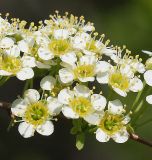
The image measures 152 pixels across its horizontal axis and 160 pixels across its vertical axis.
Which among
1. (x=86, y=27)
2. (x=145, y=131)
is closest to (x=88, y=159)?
(x=145, y=131)

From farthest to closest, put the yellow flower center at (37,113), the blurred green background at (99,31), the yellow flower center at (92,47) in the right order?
the blurred green background at (99,31) < the yellow flower center at (92,47) < the yellow flower center at (37,113)

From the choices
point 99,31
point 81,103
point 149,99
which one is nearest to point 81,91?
point 81,103

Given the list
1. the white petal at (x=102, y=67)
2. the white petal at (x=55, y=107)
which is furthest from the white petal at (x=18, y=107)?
the white petal at (x=102, y=67)

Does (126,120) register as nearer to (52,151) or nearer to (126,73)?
(126,73)

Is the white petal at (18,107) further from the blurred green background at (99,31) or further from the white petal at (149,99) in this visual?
the blurred green background at (99,31)

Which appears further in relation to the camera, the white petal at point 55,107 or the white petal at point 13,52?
the white petal at point 13,52

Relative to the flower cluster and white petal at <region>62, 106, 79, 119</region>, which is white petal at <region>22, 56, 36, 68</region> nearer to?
the flower cluster

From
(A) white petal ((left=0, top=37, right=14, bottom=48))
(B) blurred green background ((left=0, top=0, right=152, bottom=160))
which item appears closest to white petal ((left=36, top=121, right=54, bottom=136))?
(A) white petal ((left=0, top=37, right=14, bottom=48))
